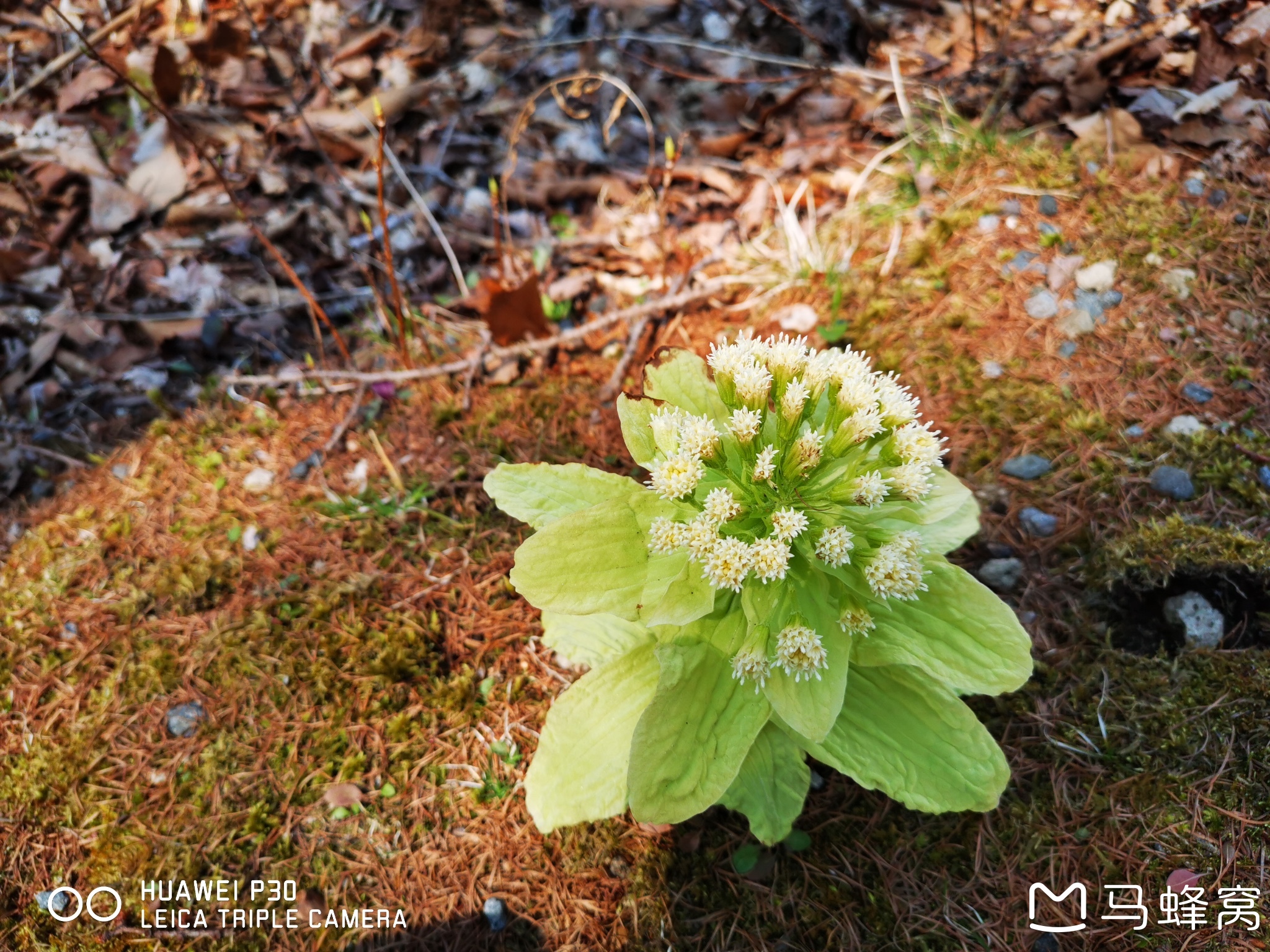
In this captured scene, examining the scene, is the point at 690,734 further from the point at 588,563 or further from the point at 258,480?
the point at 258,480

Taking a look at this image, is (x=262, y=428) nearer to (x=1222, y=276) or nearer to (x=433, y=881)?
(x=433, y=881)

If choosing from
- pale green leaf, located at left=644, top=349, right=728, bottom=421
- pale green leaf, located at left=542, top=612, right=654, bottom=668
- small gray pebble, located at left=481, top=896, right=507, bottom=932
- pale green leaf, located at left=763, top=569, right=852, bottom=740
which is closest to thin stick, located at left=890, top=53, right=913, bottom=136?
pale green leaf, located at left=644, top=349, right=728, bottom=421

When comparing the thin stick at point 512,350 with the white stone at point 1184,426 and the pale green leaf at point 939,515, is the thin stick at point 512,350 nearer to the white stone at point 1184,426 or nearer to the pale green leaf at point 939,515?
the pale green leaf at point 939,515

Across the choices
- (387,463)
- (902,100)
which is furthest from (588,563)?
(902,100)

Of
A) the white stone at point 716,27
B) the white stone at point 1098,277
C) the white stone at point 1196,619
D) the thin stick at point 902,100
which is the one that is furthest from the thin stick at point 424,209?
the white stone at point 1196,619

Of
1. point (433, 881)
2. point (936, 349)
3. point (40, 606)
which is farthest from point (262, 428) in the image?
point (936, 349)

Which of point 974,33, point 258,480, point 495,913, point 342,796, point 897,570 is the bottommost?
point 495,913
